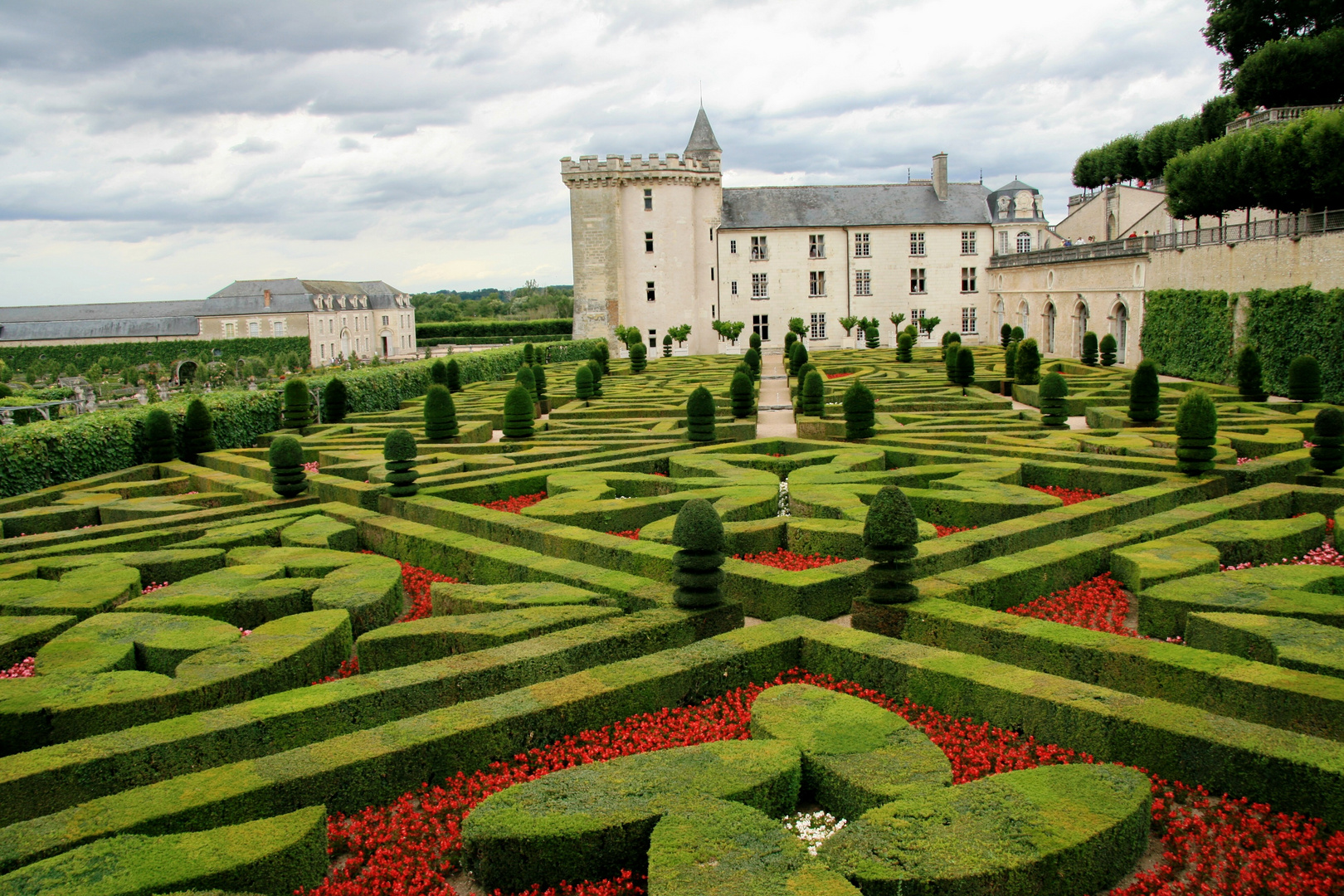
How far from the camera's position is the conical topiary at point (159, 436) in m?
17.7

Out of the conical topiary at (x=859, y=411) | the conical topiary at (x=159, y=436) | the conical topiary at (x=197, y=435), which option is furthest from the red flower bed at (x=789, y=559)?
the conical topiary at (x=197, y=435)

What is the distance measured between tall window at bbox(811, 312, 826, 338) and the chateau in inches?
2.2

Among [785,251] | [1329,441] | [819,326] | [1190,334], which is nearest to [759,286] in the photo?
[785,251]

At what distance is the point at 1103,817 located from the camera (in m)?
5.09

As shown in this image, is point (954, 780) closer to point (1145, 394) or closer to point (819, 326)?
point (1145, 394)

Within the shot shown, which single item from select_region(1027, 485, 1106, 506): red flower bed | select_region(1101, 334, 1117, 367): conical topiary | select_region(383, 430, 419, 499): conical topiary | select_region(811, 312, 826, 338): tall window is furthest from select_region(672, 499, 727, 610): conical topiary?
select_region(811, 312, 826, 338): tall window

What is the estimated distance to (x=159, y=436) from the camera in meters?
17.8

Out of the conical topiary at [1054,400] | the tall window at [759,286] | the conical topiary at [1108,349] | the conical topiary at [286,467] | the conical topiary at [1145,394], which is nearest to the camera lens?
the conical topiary at [286,467]

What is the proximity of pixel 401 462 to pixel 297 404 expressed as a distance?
10424mm

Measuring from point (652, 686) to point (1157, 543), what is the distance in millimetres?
6318

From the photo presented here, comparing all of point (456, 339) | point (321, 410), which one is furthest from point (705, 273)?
point (321, 410)

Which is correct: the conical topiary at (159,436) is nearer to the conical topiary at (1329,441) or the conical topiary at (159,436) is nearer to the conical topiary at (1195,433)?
the conical topiary at (1195,433)

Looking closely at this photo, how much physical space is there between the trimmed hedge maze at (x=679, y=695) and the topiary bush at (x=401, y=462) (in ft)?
0.40

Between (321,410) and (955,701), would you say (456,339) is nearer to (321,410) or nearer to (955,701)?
(321,410)
